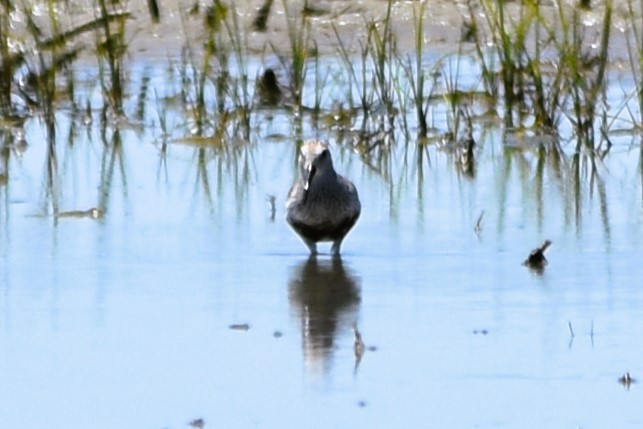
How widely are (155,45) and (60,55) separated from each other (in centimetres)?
124

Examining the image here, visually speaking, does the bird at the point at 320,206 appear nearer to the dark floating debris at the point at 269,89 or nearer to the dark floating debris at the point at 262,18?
the dark floating debris at the point at 269,89

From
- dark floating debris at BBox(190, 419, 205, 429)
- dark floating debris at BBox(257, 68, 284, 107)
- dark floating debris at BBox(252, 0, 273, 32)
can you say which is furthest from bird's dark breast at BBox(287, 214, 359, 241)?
dark floating debris at BBox(252, 0, 273, 32)

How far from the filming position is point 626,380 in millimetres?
5332

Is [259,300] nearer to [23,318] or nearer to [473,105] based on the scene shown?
[23,318]

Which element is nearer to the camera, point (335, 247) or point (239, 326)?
point (239, 326)

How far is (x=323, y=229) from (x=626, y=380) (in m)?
2.34

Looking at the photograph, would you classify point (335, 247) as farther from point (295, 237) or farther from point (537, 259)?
point (537, 259)

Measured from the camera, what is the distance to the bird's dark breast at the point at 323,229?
296 inches

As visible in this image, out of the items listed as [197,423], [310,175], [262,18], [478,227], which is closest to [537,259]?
[478,227]

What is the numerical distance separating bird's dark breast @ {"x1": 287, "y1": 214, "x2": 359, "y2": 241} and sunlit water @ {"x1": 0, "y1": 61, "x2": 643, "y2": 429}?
72 millimetres

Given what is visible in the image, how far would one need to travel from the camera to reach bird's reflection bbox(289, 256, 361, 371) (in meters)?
5.86

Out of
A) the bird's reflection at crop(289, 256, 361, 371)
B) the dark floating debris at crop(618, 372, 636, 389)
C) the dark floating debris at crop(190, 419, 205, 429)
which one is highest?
the dark floating debris at crop(618, 372, 636, 389)

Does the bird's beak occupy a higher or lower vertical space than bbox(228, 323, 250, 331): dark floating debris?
higher

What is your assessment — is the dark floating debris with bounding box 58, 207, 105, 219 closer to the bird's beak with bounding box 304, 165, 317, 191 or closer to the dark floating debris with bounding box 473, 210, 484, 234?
the bird's beak with bounding box 304, 165, 317, 191
